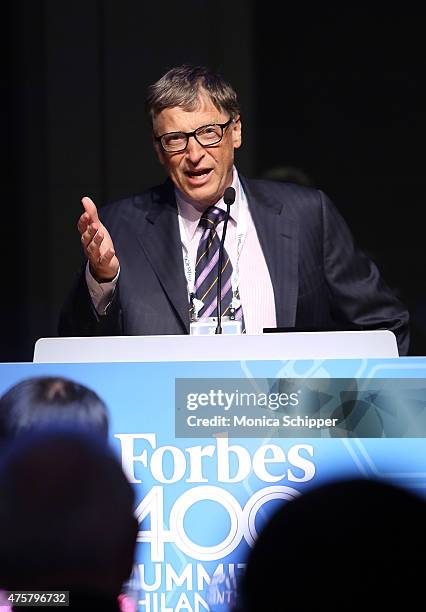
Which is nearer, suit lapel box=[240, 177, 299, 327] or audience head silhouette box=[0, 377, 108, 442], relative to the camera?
audience head silhouette box=[0, 377, 108, 442]

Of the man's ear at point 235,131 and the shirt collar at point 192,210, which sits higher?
the man's ear at point 235,131

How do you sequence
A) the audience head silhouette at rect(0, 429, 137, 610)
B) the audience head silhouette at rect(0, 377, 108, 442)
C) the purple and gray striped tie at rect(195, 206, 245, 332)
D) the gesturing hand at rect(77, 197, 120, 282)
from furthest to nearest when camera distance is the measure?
the purple and gray striped tie at rect(195, 206, 245, 332)
the gesturing hand at rect(77, 197, 120, 282)
the audience head silhouette at rect(0, 377, 108, 442)
the audience head silhouette at rect(0, 429, 137, 610)

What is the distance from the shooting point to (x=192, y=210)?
3273 millimetres

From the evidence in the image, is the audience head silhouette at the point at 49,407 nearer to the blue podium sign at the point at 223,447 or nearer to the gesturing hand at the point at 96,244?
the blue podium sign at the point at 223,447

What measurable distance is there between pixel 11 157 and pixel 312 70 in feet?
5.97

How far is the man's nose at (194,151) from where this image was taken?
3141mm

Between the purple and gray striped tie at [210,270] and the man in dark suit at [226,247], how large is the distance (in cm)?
1

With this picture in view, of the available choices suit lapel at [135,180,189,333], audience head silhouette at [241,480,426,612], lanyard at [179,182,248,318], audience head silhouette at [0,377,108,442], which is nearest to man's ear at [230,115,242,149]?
lanyard at [179,182,248,318]

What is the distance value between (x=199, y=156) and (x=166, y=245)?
0.26 m

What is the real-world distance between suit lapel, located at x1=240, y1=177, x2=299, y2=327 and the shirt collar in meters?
0.05

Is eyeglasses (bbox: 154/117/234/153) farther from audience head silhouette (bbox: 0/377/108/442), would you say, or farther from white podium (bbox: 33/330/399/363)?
audience head silhouette (bbox: 0/377/108/442)

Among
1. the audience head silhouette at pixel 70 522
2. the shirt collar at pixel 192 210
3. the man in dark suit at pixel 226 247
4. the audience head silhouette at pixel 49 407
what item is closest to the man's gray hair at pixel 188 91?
the man in dark suit at pixel 226 247

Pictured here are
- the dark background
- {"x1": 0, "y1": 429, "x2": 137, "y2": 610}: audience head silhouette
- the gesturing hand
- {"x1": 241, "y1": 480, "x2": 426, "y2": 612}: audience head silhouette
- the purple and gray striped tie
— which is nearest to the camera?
{"x1": 241, "y1": 480, "x2": 426, "y2": 612}: audience head silhouette

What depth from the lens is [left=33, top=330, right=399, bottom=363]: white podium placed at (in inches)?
88.8
